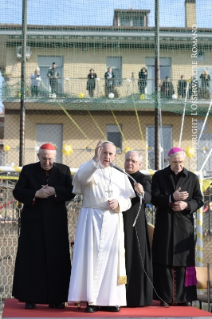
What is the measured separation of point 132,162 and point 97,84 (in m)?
11.3

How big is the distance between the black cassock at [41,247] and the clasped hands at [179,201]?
3.61ft

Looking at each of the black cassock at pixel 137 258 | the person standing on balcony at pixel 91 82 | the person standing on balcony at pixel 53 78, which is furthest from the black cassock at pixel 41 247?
the person standing on balcony at pixel 91 82

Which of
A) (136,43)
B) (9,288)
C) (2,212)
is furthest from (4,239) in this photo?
(136,43)

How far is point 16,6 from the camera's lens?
10.6 m

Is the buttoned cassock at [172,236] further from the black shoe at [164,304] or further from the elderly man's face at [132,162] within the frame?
the elderly man's face at [132,162]

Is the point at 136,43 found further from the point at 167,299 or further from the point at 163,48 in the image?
the point at 167,299

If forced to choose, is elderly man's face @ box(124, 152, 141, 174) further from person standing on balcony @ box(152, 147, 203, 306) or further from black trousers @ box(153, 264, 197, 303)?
black trousers @ box(153, 264, 197, 303)

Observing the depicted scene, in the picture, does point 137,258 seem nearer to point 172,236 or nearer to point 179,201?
point 172,236

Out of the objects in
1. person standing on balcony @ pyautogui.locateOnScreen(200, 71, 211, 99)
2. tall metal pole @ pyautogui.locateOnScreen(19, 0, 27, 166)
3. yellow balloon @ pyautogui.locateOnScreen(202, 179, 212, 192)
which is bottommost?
yellow balloon @ pyautogui.locateOnScreen(202, 179, 212, 192)

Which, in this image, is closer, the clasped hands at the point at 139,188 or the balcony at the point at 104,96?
the clasped hands at the point at 139,188

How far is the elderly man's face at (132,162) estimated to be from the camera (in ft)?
19.4

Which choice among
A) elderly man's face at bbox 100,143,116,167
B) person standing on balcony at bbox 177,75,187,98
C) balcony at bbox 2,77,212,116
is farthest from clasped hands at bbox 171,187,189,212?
person standing on balcony at bbox 177,75,187,98

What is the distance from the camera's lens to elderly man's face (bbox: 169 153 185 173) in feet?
19.7

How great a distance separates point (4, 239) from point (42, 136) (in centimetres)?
1378
